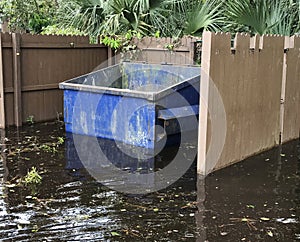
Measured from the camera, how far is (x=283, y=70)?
698 centimetres

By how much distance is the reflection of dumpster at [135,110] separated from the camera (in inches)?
263

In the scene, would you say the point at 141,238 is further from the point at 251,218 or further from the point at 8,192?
the point at 8,192

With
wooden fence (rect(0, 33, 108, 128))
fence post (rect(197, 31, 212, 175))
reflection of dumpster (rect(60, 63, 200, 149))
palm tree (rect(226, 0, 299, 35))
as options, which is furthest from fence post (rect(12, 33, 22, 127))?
palm tree (rect(226, 0, 299, 35))

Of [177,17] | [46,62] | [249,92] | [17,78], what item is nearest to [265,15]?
[177,17]

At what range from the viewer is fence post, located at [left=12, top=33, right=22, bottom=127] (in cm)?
807

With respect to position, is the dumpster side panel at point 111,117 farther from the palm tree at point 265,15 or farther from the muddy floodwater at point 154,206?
the palm tree at point 265,15

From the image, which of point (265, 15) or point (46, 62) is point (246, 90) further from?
point (46, 62)

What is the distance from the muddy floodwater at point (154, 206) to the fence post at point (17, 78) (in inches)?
83.7

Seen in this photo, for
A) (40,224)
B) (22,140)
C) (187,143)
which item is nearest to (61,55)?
(22,140)

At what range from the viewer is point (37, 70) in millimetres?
8602

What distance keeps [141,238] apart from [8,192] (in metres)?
1.85

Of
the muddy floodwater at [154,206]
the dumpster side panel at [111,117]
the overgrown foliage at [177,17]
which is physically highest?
the overgrown foliage at [177,17]

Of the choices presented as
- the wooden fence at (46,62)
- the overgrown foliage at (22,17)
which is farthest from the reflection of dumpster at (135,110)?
the overgrown foliage at (22,17)

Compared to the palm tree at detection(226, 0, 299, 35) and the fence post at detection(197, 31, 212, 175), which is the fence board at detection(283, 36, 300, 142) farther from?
the fence post at detection(197, 31, 212, 175)
